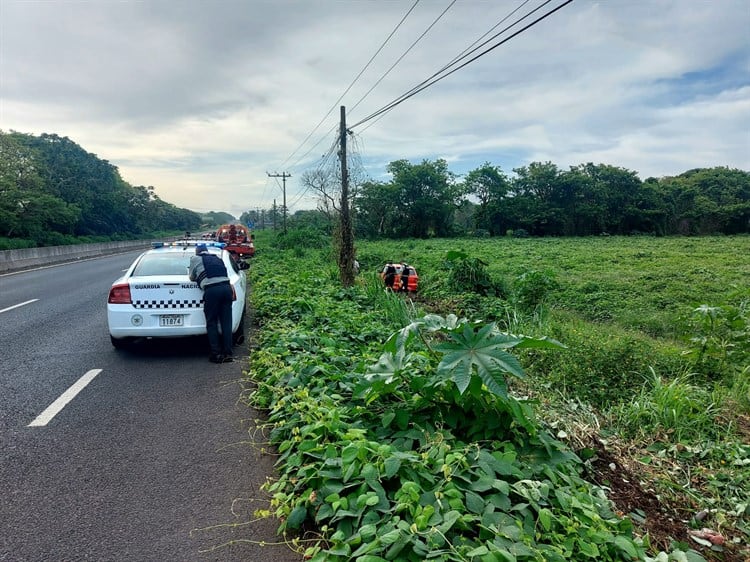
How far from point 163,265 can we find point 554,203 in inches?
2432

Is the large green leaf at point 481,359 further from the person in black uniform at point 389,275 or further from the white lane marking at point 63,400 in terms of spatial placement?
the person in black uniform at point 389,275

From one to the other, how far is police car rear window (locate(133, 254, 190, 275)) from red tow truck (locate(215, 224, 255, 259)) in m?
16.5

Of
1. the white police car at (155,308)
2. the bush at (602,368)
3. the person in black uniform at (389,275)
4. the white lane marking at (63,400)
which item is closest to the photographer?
the white lane marking at (63,400)

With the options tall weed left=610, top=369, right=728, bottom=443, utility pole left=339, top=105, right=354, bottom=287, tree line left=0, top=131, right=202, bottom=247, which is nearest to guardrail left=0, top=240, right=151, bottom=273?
tree line left=0, top=131, right=202, bottom=247

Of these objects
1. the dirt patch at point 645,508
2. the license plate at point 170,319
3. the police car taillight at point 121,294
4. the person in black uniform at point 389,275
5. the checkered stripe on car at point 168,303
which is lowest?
the dirt patch at point 645,508

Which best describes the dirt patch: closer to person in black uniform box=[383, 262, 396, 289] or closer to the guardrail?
person in black uniform box=[383, 262, 396, 289]

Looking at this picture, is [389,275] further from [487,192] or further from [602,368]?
[487,192]

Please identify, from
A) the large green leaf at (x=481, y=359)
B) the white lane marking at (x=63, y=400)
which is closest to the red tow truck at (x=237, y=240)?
the white lane marking at (x=63, y=400)

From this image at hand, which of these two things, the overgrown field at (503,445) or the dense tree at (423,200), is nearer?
the overgrown field at (503,445)

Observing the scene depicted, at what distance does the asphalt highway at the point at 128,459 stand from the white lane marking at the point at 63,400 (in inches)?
0.6

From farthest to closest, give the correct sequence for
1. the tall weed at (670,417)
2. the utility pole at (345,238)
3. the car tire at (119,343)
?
the utility pole at (345,238)
the car tire at (119,343)
the tall weed at (670,417)

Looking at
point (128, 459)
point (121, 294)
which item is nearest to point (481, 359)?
point (128, 459)

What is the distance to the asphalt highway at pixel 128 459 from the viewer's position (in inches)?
106

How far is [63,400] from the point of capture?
4805 millimetres
